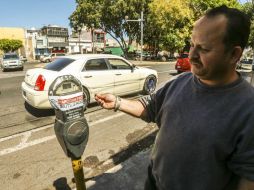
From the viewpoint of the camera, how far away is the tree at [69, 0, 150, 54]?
3297 centimetres

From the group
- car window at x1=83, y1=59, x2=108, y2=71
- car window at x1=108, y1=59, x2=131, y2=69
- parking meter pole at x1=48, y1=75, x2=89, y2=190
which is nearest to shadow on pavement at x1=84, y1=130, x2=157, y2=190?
parking meter pole at x1=48, y1=75, x2=89, y2=190

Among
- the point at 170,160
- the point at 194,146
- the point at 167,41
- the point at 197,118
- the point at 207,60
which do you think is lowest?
the point at 170,160

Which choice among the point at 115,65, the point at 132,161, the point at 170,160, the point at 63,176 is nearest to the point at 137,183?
the point at 132,161

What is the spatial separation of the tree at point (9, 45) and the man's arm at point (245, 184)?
64.0m

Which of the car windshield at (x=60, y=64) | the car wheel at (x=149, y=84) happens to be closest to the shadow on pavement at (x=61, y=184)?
the car windshield at (x=60, y=64)

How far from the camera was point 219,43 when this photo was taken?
150cm

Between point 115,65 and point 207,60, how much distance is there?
243 inches

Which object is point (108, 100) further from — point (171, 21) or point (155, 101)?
point (171, 21)

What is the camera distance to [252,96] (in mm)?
1470

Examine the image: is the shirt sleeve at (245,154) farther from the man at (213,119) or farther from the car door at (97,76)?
the car door at (97,76)

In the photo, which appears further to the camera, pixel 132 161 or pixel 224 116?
pixel 132 161

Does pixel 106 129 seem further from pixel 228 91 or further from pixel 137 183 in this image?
pixel 228 91

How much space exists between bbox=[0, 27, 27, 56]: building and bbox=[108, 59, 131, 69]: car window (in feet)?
204

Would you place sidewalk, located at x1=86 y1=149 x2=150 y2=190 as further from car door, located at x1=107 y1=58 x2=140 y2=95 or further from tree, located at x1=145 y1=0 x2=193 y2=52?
tree, located at x1=145 y1=0 x2=193 y2=52
